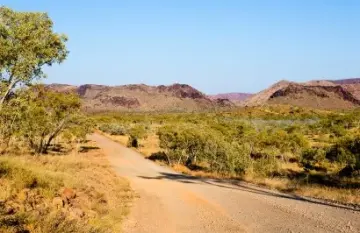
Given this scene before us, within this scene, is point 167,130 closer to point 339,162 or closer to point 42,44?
point 339,162

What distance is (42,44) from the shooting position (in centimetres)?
1652

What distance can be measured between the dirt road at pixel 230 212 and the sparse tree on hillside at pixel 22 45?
6860 millimetres

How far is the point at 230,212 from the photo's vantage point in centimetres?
1387

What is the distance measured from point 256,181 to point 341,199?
651 cm

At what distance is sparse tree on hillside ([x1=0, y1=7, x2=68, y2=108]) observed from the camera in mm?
15578

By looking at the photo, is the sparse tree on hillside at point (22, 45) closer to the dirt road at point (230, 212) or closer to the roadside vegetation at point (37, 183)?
the roadside vegetation at point (37, 183)

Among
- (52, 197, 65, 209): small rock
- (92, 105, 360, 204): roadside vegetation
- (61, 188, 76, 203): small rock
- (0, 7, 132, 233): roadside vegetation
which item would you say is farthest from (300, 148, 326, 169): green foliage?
(52, 197, 65, 209): small rock

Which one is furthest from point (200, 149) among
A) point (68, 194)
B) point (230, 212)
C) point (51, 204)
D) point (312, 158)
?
point (51, 204)

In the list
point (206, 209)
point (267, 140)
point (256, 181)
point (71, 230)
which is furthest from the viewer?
point (267, 140)

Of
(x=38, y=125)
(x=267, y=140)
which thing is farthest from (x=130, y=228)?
(x=267, y=140)

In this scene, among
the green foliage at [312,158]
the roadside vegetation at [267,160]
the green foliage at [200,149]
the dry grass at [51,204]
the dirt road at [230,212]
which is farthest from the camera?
the green foliage at [312,158]

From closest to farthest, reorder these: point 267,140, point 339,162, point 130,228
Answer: point 130,228
point 339,162
point 267,140

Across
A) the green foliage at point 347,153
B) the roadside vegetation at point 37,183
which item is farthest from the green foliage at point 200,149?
the roadside vegetation at point 37,183

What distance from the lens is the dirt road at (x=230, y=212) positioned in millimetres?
11711
